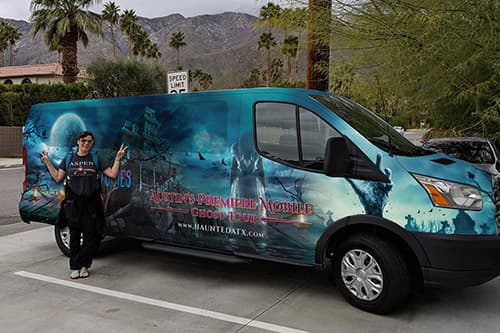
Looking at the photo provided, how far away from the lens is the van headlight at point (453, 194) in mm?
3906

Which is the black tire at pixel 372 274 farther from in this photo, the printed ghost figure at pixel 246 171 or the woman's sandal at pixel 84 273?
the woman's sandal at pixel 84 273

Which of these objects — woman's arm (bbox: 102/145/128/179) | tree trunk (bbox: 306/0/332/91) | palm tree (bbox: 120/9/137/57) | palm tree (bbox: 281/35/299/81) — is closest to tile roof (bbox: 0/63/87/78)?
palm tree (bbox: 120/9/137/57)

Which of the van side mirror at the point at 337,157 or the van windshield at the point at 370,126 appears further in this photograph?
the van windshield at the point at 370,126

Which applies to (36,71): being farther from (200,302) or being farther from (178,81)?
(200,302)

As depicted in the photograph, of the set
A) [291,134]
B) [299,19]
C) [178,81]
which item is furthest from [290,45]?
[291,134]

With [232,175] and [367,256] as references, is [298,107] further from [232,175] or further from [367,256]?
[367,256]

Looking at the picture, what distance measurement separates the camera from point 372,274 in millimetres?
4234

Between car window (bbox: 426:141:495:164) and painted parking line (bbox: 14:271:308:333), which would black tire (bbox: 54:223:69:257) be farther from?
car window (bbox: 426:141:495:164)

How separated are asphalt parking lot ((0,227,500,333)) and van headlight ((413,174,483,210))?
1086 mm

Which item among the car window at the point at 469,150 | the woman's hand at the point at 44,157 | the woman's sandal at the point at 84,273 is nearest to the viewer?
the woman's sandal at the point at 84,273

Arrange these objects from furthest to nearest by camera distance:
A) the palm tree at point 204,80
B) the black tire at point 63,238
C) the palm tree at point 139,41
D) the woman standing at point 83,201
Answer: the palm tree at point 204,80, the palm tree at point 139,41, the black tire at point 63,238, the woman standing at point 83,201

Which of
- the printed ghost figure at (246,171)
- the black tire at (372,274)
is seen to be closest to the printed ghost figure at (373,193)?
the black tire at (372,274)

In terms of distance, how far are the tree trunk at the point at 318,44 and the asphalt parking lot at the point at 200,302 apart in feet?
14.7

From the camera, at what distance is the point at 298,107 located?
15.0 ft
